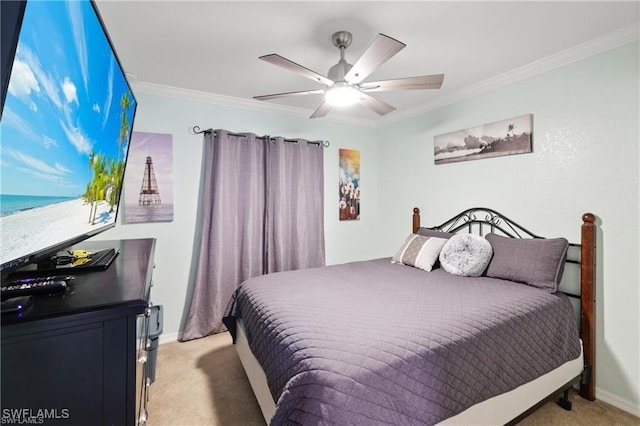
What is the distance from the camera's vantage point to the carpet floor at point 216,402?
1848 millimetres

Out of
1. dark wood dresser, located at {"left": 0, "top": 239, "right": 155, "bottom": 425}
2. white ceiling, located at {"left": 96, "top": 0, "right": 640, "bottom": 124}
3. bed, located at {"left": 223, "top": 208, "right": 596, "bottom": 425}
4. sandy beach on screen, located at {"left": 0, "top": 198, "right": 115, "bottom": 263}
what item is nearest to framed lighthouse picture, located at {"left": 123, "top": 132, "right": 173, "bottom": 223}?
white ceiling, located at {"left": 96, "top": 0, "right": 640, "bottom": 124}

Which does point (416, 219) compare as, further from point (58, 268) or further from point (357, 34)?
point (58, 268)

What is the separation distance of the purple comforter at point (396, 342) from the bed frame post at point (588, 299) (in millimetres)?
190

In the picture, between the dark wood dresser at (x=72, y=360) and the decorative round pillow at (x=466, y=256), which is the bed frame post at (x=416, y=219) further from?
the dark wood dresser at (x=72, y=360)

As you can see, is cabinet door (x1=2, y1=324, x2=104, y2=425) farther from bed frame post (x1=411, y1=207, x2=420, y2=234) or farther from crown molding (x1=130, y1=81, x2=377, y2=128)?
bed frame post (x1=411, y1=207, x2=420, y2=234)

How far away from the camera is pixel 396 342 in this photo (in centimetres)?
130

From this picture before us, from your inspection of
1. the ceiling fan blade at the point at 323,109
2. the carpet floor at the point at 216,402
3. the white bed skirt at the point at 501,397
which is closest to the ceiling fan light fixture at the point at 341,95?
the ceiling fan blade at the point at 323,109

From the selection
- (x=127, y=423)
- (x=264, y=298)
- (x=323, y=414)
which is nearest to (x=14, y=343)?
(x=127, y=423)

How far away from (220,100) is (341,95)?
1660 millimetres

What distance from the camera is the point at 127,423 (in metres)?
0.80

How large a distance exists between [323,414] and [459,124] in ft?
9.44

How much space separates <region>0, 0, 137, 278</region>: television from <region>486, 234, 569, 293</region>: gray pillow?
2.58 m

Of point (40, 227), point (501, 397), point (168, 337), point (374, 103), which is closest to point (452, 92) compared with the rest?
point (374, 103)

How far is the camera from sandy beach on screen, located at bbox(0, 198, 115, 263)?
705 millimetres
